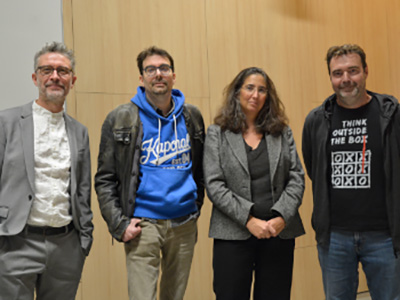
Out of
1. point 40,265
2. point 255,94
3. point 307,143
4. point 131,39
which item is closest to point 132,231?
point 40,265

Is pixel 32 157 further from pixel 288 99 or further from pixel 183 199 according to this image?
pixel 288 99

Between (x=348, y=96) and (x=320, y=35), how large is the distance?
263 centimetres

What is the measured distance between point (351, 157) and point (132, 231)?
126 centimetres

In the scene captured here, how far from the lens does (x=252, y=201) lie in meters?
2.52

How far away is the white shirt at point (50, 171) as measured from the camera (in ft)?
7.47

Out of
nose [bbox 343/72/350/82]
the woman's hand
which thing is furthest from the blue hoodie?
nose [bbox 343/72/350/82]

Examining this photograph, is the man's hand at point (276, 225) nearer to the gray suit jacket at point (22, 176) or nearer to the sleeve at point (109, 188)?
the sleeve at point (109, 188)

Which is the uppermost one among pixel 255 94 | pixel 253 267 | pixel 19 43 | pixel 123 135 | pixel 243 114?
pixel 19 43

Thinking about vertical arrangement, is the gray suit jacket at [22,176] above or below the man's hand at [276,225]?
above

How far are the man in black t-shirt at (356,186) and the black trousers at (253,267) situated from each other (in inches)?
9.8

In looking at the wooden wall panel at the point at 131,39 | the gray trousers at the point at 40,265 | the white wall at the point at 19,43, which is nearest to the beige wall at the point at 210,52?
the wooden wall panel at the point at 131,39

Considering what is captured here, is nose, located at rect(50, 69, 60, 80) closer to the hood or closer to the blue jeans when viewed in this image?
the hood

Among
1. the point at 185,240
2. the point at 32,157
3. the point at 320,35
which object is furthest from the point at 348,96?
the point at 320,35

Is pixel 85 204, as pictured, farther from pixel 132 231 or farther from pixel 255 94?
pixel 255 94
